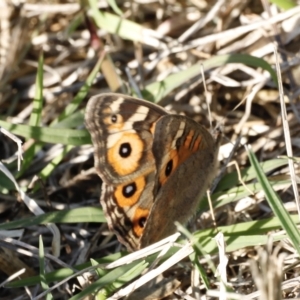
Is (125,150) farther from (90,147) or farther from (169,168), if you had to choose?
(90,147)

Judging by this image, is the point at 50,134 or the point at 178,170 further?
the point at 50,134

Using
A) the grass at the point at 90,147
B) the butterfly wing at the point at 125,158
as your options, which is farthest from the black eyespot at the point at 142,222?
the grass at the point at 90,147

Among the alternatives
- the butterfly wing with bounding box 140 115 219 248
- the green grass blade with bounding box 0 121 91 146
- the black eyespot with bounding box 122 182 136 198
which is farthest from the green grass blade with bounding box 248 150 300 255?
the green grass blade with bounding box 0 121 91 146

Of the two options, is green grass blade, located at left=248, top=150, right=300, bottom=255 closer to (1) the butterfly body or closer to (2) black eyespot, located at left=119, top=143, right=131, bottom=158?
(1) the butterfly body

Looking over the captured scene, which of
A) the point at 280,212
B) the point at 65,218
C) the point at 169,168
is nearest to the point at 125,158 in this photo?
the point at 169,168

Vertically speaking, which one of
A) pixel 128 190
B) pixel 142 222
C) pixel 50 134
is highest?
pixel 50 134

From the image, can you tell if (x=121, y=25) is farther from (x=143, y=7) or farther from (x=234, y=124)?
(x=234, y=124)

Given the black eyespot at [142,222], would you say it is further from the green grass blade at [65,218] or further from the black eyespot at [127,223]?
the green grass blade at [65,218]
